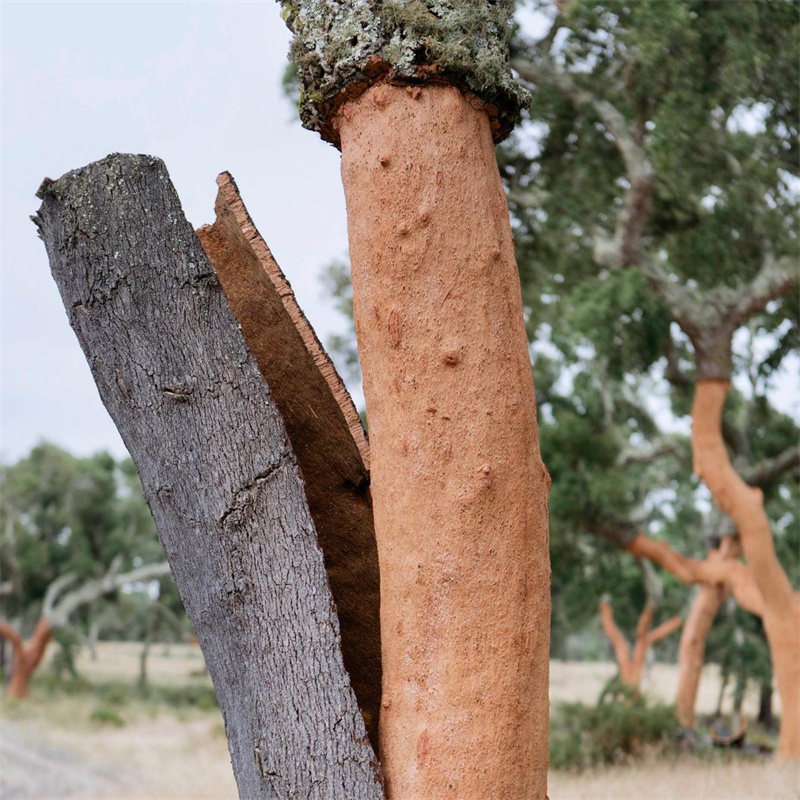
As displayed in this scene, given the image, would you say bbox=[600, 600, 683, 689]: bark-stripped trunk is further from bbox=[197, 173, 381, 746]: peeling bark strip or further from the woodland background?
bbox=[197, 173, 381, 746]: peeling bark strip

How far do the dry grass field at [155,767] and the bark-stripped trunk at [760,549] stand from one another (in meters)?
0.77

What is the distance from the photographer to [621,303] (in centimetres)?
962

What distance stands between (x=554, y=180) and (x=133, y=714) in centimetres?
1522

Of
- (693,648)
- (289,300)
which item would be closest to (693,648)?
(693,648)

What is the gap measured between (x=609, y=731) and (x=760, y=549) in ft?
10.8

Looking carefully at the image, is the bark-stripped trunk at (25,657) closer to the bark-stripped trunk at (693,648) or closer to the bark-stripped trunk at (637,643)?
the bark-stripped trunk at (637,643)

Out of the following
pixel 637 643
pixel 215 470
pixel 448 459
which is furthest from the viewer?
pixel 637 643

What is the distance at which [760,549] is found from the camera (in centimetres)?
976

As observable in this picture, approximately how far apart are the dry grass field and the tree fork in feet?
11.0

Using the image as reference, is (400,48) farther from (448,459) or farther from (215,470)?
(215,470)

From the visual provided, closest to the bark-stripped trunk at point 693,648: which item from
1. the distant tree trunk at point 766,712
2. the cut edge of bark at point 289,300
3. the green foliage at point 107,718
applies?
the distant tree trunk at point 766,712

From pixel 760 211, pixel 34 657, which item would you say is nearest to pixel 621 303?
pixel 760 211

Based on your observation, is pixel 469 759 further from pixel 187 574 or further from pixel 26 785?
pixel 26 785

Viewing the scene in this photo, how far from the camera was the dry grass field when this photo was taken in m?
5.98
